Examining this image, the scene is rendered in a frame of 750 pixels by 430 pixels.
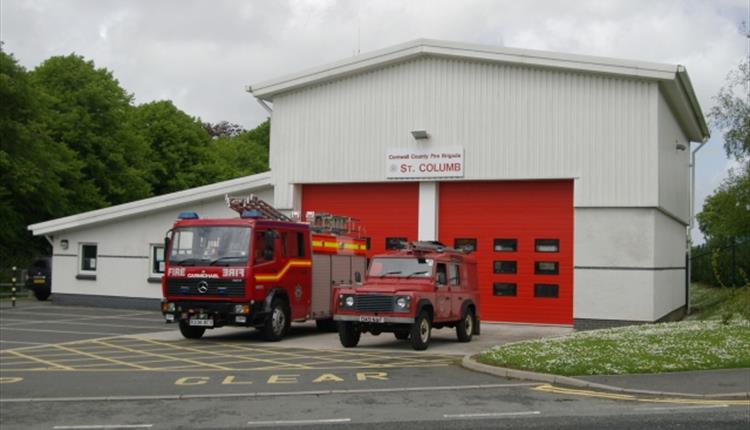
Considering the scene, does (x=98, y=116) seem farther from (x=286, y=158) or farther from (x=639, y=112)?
(x=639, y=112)

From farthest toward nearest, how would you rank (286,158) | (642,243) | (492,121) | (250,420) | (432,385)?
(286,158), (492,121), (642,243), (432,385), (250,420)

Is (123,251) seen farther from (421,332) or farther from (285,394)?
(285,394)

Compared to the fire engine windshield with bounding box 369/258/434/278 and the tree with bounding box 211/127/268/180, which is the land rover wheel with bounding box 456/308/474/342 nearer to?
the fire engine windshield with bounding box 369/258/434/278

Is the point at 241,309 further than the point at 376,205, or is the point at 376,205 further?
the point at 376,205

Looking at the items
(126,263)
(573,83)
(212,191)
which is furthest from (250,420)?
(126,263)

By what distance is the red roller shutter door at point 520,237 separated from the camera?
76.9 feet

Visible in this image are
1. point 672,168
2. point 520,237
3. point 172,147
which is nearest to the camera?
point 520,237

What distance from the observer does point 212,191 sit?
27.5 meters

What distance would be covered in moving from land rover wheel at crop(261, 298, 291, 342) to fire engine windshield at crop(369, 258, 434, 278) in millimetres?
2284

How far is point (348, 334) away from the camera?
1805 cm

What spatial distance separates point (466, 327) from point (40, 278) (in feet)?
68.4

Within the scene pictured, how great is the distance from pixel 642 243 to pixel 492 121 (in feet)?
17.0

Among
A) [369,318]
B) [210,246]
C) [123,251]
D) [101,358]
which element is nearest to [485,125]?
[369,318]

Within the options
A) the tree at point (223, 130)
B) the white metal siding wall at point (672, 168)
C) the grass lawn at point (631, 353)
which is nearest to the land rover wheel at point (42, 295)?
the white metal siding wall at point (672, 168)
